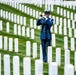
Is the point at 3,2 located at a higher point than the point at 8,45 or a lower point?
higher

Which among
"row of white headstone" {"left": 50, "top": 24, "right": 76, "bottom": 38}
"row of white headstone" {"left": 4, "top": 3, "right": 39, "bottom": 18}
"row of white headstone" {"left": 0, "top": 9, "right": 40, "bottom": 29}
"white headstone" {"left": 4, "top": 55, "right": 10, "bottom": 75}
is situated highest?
"row of white headstone" {"left": 4, "top": 3, "right": 39, "bottom": 18}

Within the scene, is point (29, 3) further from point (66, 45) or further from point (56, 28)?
point (66, 45)

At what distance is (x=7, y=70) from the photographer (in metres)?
7.62

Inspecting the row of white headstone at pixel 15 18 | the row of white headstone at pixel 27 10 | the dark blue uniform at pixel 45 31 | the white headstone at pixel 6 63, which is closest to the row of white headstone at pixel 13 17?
the row of white headstone at pixel 15 18

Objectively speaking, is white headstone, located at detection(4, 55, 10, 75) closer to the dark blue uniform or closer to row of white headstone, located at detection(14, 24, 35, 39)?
the dark blue uniform

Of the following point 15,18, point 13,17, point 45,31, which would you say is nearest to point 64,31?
point 15,18

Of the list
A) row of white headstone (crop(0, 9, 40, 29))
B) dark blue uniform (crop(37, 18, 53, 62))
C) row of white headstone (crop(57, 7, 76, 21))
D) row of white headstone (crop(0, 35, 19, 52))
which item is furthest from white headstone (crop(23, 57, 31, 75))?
row of white headstone (crop(57, 7, 76, 21))

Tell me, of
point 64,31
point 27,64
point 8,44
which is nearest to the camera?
point 27,64

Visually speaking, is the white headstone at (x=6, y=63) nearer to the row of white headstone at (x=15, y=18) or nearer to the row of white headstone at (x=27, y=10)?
the row of white headstone at (x=15, y=18)


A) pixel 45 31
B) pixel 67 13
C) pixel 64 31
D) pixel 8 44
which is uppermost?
pixel 67 13

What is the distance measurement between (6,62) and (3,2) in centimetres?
1468

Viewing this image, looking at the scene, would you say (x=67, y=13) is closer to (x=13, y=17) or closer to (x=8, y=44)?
(x=13, y=17)

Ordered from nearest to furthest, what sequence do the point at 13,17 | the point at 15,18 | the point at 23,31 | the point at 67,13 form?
the point at 23,31 < the point at 15,18 < the point at 13,17 < the point at 67,13

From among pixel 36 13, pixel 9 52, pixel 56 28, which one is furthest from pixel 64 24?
pixel 9 52
